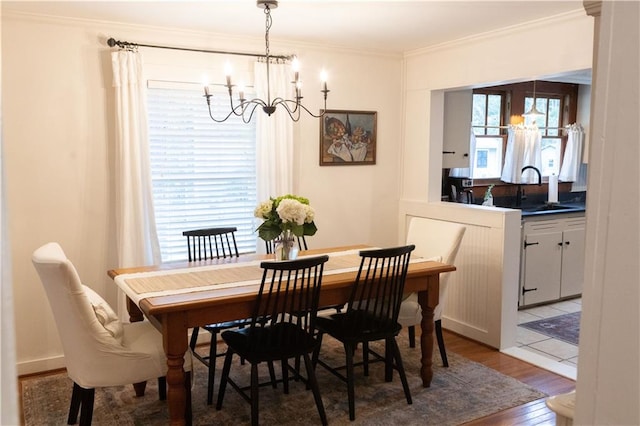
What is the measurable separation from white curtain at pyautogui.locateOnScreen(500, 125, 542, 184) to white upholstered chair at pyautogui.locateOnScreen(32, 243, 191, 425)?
456cm

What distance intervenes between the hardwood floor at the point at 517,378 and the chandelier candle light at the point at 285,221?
57.4 inches

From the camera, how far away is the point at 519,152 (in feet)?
20.2

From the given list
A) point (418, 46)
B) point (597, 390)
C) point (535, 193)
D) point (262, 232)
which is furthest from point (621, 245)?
point (535, 193)

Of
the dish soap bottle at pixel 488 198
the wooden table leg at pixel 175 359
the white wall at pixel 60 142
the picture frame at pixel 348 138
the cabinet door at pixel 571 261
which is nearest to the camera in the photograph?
the wooden table leg at pixel 175 359

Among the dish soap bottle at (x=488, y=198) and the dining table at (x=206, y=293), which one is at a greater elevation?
the dish soap bottle at (x=488, y=198)

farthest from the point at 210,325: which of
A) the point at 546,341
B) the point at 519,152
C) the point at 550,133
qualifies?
the point at 550,133

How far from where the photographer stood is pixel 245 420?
309 centimetres

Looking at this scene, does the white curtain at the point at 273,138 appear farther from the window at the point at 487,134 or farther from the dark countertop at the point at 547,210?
the window at the point at 487,134

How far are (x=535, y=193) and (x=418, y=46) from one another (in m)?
2.76

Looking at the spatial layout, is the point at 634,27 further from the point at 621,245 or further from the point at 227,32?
the point at 227,32

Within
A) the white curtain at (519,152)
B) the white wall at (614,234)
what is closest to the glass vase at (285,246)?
the white wall at (614,234)

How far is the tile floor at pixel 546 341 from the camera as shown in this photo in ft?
13.5

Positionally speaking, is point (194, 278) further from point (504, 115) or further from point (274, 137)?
point (504, 115)

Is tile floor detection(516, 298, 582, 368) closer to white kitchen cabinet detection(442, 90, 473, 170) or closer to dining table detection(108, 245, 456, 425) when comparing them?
dining table detection(108, 245, 456, 425)
